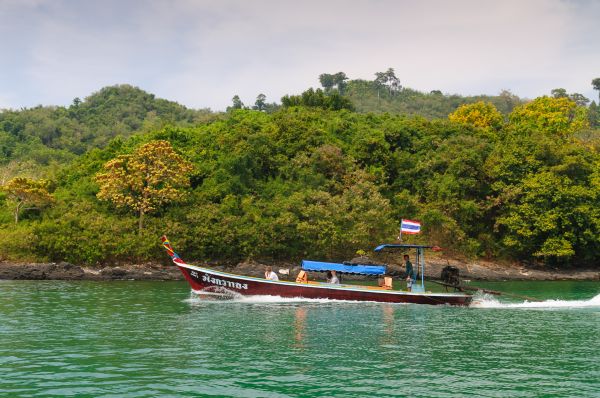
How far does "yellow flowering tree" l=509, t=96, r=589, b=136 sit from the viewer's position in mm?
63344

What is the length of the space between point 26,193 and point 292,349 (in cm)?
3647

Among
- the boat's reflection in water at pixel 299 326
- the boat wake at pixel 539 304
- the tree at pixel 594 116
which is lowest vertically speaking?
the boat wake at pixel 539 304

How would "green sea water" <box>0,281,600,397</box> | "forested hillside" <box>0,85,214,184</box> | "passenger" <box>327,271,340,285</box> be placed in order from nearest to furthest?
1. "green sea water" <box>0,281,600,397</box>
2. "passenger" <box>327,271,340,285</box>
3. "forested hillside" <box>0,85,214,184</box>

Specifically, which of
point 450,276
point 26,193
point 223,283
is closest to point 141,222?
point 26,193

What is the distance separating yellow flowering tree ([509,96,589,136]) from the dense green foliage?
17cm

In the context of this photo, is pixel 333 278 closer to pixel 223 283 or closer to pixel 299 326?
pixel 223 283

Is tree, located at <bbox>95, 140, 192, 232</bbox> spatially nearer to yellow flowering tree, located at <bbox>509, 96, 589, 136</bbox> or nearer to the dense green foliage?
the dense green foliage

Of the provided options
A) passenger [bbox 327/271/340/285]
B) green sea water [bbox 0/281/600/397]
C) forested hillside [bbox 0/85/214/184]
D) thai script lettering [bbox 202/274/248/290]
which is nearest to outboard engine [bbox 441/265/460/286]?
green sea water [bbox 0/281/600/397]

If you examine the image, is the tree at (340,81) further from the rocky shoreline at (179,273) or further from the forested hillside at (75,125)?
the rocky shoreline at (179,273)

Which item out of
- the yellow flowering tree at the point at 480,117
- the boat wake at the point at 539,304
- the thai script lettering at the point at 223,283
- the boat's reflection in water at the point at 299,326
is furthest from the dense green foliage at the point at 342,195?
the boat's reflection in water at the point at 299,326

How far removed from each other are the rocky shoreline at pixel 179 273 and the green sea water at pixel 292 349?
1314 cm

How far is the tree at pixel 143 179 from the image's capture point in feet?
152

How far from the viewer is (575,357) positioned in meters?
16.5

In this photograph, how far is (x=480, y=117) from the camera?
69.0m
